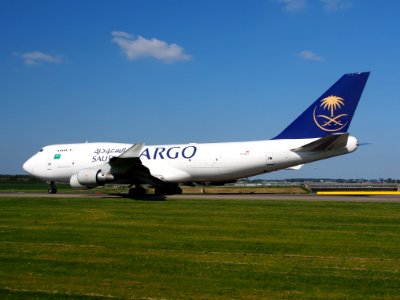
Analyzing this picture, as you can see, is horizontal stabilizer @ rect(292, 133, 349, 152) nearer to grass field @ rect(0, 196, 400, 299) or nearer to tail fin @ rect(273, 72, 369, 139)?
tail fin @ rect(273, 72, 369, 139)

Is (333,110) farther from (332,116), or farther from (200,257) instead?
(200,257)

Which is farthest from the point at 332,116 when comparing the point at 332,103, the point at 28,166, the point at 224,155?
the point at 28,166

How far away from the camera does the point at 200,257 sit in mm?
9141

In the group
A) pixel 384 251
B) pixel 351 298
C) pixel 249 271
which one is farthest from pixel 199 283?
pixel 384 251

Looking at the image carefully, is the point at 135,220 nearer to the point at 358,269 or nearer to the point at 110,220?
the point at 110,220

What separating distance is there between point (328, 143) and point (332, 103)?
2967mm

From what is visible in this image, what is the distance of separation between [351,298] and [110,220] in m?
10.8

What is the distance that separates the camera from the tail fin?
2822 cm

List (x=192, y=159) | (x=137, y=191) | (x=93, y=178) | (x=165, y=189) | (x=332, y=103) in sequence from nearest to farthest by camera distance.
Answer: (x=332, y=103) → (x=93, y=178) → (x=137, y=191) → (x=192, y=159) → (x=165, y=189)

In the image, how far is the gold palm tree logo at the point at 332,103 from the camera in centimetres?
2859

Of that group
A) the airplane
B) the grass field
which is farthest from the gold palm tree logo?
the grass field

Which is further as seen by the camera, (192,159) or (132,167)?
(192,159)

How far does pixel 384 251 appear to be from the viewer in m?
9.75

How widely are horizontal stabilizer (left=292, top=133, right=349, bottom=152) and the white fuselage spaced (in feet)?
1.43
